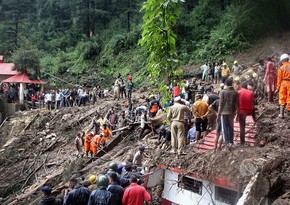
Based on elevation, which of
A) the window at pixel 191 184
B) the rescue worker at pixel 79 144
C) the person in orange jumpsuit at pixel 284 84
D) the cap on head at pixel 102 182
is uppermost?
the person in orange jumpsuit at pixel 284 84

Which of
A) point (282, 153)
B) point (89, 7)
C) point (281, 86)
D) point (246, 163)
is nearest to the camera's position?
point (246, 163)

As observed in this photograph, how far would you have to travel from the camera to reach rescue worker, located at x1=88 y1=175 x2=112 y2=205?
7.02 m

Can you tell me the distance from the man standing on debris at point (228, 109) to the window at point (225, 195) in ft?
3.62

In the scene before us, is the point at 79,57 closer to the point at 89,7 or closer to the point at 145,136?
the point at 89,7

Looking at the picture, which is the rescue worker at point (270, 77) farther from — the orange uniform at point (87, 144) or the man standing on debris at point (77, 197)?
the orange uniform at point (87, 144)

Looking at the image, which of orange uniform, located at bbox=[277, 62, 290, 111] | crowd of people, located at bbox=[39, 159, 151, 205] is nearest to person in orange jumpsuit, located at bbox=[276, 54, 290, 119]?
orange uniform, located at bbox=[277, 62, 290, 111]

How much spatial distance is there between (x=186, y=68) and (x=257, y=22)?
6994mm

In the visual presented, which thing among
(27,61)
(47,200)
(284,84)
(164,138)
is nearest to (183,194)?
(164,138)

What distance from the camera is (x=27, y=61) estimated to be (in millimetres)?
31562

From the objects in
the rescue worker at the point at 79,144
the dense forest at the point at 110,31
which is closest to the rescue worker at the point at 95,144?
the rescue worker at the point at 79,144

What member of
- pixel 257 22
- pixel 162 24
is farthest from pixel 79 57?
pixel 162 24

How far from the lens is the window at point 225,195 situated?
26.7ft

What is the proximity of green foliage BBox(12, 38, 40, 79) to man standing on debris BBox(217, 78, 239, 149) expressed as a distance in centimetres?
2666

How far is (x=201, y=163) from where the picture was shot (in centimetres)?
860
